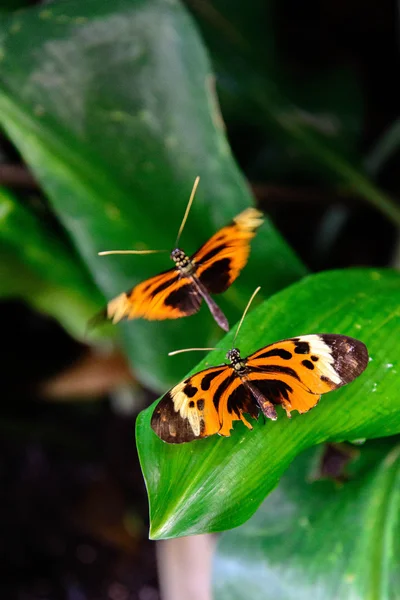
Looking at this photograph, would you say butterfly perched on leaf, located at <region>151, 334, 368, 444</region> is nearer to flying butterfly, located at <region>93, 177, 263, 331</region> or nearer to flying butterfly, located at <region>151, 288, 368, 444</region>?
flying butterfly, located at <region>151, 288, 368, 444</region>

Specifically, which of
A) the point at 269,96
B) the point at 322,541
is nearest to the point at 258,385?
the point at 322,541

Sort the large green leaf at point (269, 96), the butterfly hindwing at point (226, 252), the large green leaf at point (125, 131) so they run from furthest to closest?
the large green leaf at point (269, 96) → the large green leaf at point (125, 131) → the butterfly hindwing at point (226, 252)

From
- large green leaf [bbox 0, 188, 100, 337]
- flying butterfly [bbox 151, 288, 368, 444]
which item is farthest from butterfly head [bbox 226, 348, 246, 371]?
large green leaf [bbox 0, 188, 100, 337]

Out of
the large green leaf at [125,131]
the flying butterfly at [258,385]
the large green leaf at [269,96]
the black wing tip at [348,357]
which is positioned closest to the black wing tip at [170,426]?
the flying butterfly at [258,385]

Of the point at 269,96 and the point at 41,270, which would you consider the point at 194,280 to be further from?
the point at 269,96

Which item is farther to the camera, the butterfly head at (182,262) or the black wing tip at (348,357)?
the butterfly head at (182,262)

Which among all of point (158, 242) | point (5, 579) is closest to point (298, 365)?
point (158, 242)

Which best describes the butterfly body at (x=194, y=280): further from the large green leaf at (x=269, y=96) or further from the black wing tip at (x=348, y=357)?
the large green leaf at (x=269, y=96)

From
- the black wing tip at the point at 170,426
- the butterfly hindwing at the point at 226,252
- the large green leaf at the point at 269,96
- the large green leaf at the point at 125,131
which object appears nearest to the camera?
the black wing tip at the point at 170,426
